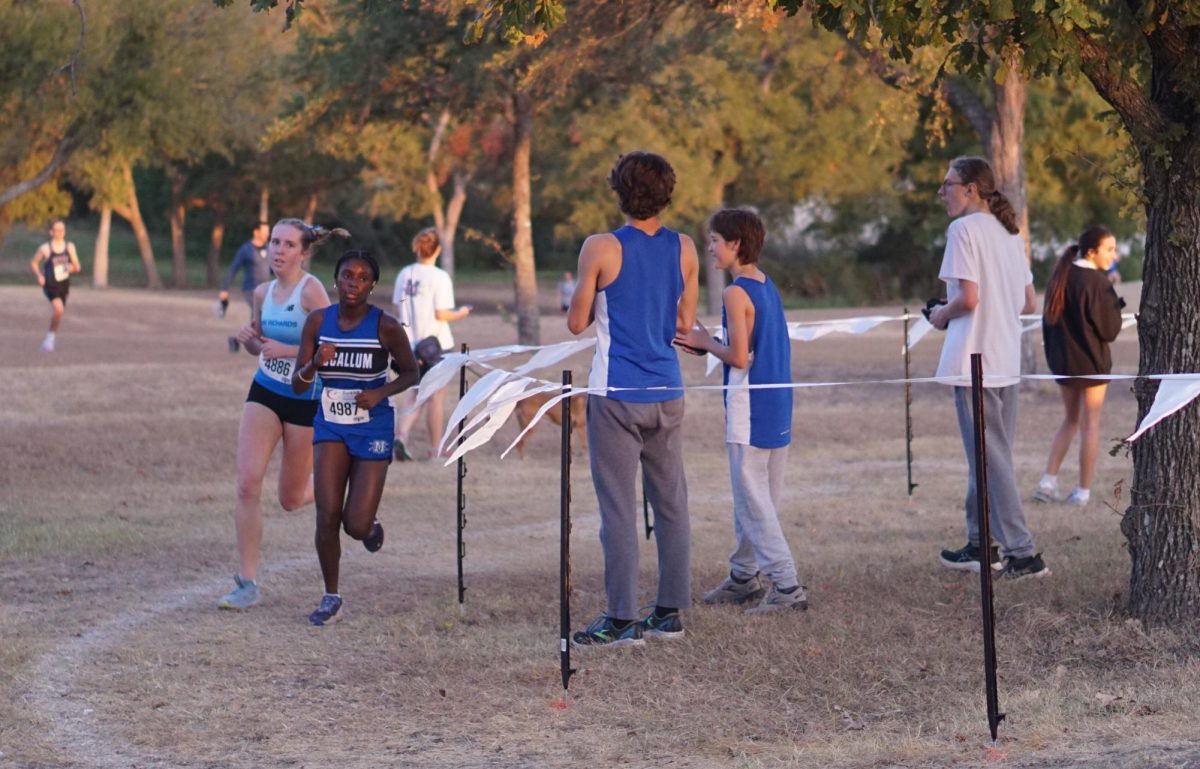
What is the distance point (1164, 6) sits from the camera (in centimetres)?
625

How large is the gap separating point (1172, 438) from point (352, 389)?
3589 mm

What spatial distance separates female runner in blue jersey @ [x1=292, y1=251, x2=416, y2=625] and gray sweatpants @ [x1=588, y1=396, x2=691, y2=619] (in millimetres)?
1156

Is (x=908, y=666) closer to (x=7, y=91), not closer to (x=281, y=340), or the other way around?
(x=281, y=340)

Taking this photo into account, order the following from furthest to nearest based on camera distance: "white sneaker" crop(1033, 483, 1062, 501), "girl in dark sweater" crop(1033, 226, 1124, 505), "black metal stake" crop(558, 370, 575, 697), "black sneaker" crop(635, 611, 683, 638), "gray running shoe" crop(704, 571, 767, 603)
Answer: "white sneaker" crop(1033, 483, 1062, 501) → "girl in dark sweater" crop(1033, 226, 1124, 505) → "gray running shoe" crop(704, 571, 767, 603) → "black sneaker" crop(635, 611, 683, 638) → "black metal stake" crop(558, 370, 575, 697)

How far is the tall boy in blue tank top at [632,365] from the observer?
6449 mm

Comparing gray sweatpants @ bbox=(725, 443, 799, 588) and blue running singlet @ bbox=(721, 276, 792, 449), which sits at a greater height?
blue running singlet @ bbox=(721, 276, 792, 449)

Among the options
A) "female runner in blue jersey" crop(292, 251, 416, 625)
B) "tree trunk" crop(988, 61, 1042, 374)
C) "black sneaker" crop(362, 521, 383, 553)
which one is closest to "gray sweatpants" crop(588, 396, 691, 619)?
"female runner in blue jersey" crop(292, 251, 416, 625)

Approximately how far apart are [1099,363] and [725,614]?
14.4 feet

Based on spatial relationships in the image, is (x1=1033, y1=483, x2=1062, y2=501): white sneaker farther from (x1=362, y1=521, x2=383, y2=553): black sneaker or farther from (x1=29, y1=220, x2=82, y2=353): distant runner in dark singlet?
(x1=29, y1=220, x2=82, y2=353): distant runner in dark singlet

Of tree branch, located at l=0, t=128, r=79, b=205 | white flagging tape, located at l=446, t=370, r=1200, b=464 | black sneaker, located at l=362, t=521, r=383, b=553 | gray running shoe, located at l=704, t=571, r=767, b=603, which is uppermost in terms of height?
tree branch, located at l=0, t=128, r=79, b=205

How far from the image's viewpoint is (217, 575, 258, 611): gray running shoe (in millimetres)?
7801

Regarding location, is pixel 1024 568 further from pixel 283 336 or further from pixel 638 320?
pixel 283 336

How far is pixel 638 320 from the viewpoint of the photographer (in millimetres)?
6465

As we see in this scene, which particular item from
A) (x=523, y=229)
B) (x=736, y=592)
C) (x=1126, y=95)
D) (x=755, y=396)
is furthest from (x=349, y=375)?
(x=523, y=229)
